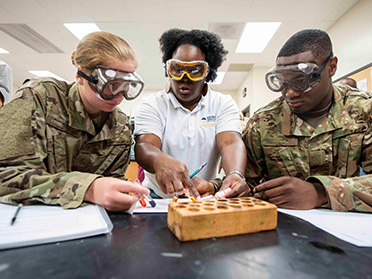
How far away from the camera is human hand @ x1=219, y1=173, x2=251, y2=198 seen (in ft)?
3.12

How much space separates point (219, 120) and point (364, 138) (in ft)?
2.45

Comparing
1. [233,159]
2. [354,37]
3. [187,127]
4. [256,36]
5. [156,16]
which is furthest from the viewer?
[256,36]

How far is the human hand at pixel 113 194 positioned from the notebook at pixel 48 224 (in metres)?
0.03

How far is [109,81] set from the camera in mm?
1037

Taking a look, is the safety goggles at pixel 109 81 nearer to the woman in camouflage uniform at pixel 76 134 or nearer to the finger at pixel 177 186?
the woman in camouflage uniform at pixel 76 134

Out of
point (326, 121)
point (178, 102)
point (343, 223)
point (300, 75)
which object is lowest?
point (343, 223)

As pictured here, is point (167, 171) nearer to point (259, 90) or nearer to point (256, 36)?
point (256, 36)

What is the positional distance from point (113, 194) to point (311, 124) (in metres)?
1.11

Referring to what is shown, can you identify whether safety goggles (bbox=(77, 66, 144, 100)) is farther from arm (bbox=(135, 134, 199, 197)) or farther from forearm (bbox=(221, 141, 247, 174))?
forearm (bbox=(221, 141, 247, 174))

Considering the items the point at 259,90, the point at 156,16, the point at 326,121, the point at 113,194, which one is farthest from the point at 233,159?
the point at 259,90

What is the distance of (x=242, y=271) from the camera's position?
41cm

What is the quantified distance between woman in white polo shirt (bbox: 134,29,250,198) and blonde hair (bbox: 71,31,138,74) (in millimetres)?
357

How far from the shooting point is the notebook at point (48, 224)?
501 millimetres

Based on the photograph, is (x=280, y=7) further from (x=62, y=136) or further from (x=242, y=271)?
(x=242, y=271)
